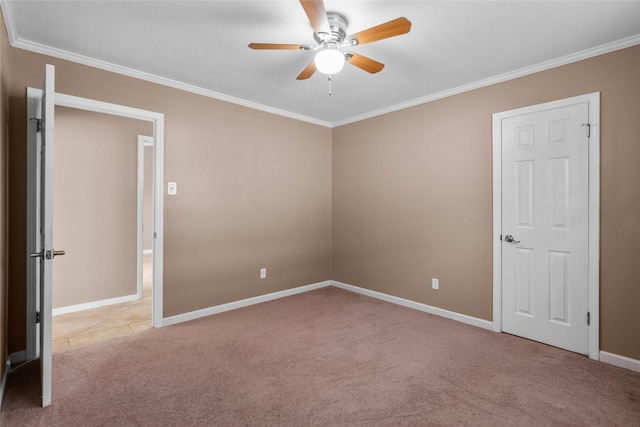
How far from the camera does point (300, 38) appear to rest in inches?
97.7

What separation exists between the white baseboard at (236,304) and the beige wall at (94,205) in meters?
1.39

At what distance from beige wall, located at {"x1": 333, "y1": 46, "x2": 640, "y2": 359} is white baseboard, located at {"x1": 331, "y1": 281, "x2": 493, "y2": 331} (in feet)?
0.19

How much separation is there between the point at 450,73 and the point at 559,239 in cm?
180

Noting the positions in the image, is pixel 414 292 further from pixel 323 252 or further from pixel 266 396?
pixel 266 396

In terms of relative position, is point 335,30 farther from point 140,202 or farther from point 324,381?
point 140,202

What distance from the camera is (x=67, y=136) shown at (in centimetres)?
386

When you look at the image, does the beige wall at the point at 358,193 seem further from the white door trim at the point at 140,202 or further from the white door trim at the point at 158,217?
the white door trim at the point at 140,202

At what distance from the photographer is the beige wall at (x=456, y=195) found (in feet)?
8.34

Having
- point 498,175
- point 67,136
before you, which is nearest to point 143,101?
point 67,136

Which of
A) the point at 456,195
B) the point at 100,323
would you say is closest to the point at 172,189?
the point at 100,323

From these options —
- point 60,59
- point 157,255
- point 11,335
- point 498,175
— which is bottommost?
point 11,335

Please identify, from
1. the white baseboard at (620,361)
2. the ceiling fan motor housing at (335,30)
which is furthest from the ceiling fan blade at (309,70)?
the white baseboard at (620,361)

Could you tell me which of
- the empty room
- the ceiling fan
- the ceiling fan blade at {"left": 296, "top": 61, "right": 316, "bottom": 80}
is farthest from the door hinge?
the ceiling fan blade at {"left": 296, "top": 61, "right": 316, "bottom": 80}

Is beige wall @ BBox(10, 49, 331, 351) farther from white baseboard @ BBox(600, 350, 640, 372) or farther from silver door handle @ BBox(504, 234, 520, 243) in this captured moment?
white baseboard @ BBox(600, 350, 640, 372)
